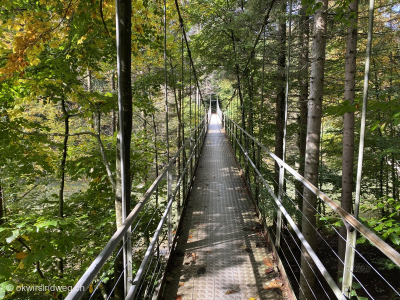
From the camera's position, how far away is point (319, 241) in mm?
8711

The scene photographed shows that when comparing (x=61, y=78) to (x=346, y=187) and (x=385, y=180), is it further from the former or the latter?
(x=385, y=180)

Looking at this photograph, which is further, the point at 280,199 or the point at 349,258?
the point at 280,199

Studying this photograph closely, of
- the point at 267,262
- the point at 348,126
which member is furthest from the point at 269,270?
the point at 348,126

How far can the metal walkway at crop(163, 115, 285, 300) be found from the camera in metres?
2.28

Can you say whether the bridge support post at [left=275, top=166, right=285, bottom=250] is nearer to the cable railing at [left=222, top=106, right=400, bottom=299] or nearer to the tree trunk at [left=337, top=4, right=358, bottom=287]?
the cable railing at [left=222, top=106, right=400, bottom=299]

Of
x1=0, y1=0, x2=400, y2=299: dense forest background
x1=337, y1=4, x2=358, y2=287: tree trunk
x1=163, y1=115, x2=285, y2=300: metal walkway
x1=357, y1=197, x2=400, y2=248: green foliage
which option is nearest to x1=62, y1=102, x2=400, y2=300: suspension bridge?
x1=163, y1=115, x2=285, y2=300: metal walkway

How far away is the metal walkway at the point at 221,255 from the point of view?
7.48 feet

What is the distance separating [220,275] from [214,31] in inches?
262

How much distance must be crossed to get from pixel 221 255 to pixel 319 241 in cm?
723

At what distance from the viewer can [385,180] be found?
307 inches

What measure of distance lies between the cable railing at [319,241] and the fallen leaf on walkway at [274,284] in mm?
163

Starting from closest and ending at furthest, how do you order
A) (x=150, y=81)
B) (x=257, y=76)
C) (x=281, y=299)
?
1. (x=281, y=299)
2. (x=150, y=81)
3. (x=257, y=76)

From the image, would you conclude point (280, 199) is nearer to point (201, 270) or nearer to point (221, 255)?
point (221, 255)

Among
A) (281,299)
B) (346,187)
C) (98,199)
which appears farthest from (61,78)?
(346,187)
